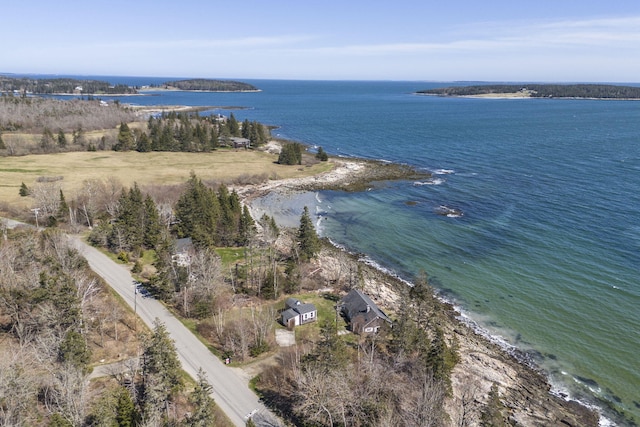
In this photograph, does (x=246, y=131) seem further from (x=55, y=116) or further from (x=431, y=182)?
(x=55, y=116)

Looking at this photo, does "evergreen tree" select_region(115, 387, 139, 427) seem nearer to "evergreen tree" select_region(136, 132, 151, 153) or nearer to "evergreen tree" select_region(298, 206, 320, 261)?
"evergreen tree" select_region(298, 206, 320, 261)

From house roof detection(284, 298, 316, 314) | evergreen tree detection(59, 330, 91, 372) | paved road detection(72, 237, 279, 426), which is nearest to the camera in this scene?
evergreen tree detection(59, 330, 91, 372)

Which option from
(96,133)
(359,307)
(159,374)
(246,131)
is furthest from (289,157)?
(159,374)

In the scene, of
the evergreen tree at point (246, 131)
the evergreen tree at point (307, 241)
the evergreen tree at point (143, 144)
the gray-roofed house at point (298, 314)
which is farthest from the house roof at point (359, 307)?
the evergreen tree at point (246, 131)

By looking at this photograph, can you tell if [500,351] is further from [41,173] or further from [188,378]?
[41,173]

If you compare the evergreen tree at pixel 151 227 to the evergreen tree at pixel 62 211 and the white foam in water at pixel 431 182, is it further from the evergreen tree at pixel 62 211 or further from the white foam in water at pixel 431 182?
the white foam in water at pixel 431 182

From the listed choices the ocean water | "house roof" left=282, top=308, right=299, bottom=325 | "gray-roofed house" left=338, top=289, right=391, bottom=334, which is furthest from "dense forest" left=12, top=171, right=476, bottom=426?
the ocean water
